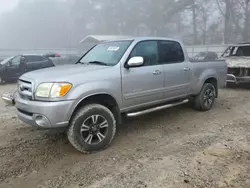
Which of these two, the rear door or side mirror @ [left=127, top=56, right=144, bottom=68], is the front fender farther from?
the rear door

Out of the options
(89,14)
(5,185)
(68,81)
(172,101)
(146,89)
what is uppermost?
(89,14)

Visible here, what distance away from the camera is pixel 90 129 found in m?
3.89

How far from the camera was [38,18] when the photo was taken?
235ft

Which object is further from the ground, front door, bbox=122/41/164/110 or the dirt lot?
front door, bbox=122/41/164/110

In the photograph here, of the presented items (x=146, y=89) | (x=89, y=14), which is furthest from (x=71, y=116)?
(x=89, y=14)

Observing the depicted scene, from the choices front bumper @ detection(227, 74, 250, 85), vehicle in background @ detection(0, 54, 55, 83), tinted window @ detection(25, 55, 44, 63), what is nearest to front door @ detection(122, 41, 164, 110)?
front bumper @ detection(227, 74, 250, 85)

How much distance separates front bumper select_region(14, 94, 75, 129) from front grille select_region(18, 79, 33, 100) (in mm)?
135

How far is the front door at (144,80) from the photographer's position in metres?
4.33

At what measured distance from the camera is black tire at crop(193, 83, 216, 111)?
5.96 meters

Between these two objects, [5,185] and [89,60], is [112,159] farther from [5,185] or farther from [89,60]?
[89,60]

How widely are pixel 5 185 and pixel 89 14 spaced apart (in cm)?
5480

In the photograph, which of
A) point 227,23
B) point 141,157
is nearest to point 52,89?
point 141,157

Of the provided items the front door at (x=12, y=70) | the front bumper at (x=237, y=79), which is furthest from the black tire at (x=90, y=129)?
the front door at (x=12, y=70)

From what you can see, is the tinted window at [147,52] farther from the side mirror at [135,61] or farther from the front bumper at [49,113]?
the front bumper at [49,113]
